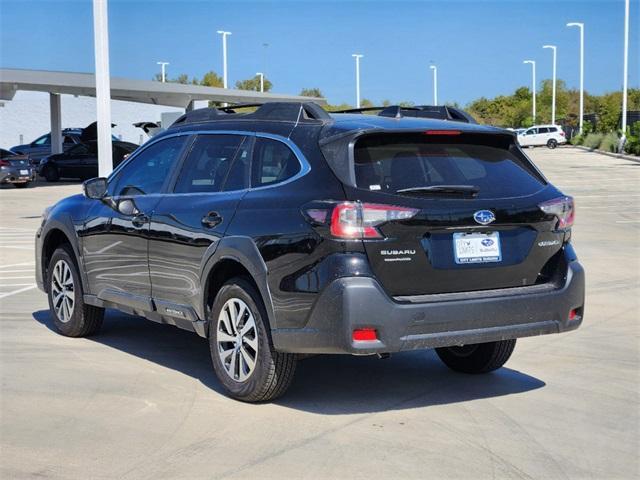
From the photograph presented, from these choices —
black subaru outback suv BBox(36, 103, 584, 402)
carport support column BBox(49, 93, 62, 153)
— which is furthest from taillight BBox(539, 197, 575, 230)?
carport support column BBox(49, 93, 62, 153)

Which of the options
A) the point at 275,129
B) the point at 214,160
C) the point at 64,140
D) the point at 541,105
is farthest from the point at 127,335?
the point at 541,105

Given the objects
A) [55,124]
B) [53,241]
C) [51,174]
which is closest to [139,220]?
[53,241]

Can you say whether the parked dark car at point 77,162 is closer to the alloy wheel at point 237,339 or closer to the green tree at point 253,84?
the alloy wheel at point 237,339

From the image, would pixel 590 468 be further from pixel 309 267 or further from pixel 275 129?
pixel 275 129

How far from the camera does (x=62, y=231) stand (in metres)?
8.58

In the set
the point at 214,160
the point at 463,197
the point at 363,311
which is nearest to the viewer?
the point at 363,311

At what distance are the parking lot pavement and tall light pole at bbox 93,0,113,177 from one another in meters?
8.18

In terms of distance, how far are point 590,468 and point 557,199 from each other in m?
1.84

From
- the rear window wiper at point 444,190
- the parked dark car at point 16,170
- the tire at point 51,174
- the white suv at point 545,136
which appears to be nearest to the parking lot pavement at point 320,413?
the rear window wiper at point 444,190

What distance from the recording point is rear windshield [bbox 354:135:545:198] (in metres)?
5.95

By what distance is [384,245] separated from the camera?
225 inches

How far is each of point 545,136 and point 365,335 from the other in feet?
223

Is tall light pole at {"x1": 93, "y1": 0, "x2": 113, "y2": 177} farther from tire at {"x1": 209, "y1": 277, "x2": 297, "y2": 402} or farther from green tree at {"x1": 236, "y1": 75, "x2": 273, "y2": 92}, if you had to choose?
green tree at {"x1": 236, "y1": 75, "x2": 273, "y2": 92}

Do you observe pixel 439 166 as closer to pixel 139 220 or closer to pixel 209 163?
pixel 209 163
